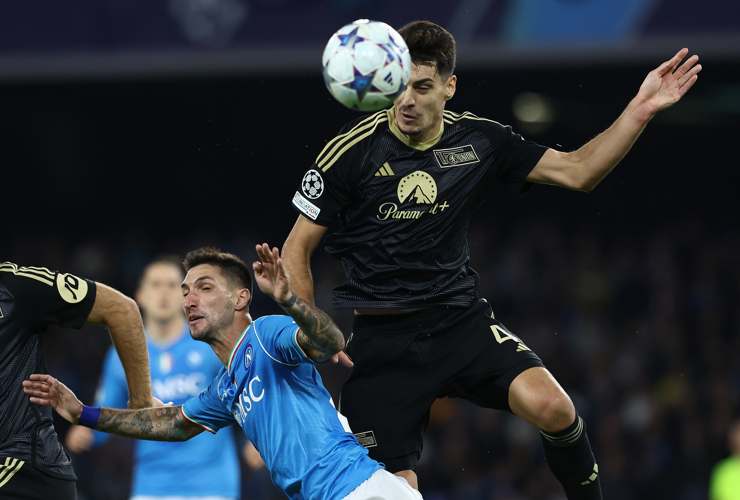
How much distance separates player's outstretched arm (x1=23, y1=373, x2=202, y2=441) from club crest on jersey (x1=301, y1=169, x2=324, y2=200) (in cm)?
113

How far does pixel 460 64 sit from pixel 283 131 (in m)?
5.05

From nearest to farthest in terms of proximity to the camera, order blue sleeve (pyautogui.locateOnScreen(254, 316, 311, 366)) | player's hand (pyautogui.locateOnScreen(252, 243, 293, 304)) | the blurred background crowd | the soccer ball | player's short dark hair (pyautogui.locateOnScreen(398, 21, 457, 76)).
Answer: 1. player's hand (pyautogui.locateOnScreen(252, 243, 293, 304))
2. blue sleeve (pyautogui.locateOnScreen(254, 316, 311, 366))
3. the soccer ball
4. player's short dark hair (pyautogui.locateOnScreen(398, 21, 457, 76))
5. the blurred background crowd

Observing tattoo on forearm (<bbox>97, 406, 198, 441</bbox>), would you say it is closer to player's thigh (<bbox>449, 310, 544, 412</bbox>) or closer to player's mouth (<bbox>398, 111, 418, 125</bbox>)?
player's thigh (<bbox>449, 310, 544, 412</bbox>)

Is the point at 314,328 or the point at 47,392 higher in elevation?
the point at 47,392

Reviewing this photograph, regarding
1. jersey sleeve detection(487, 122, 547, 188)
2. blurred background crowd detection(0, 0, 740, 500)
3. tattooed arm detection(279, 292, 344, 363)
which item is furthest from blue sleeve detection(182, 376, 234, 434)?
blurred background crowd detection(0, 0, 740, 500)

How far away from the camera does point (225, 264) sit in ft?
19.0

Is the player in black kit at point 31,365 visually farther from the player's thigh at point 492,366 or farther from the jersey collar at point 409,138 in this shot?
the player's thigh at point 492,366

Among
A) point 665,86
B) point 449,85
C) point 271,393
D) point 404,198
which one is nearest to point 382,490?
point 271,393

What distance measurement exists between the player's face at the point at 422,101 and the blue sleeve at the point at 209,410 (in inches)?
53.3

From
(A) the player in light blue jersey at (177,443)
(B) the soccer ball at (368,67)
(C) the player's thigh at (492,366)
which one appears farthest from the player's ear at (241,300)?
(A) the player in light blue jersey at (177,443)

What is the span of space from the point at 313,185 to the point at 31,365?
1.44m

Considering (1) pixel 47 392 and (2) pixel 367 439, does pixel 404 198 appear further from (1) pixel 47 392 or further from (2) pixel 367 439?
(1) pixel 47 392

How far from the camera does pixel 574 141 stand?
687 inches

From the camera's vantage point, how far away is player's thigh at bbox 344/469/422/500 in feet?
Result: 17.4
